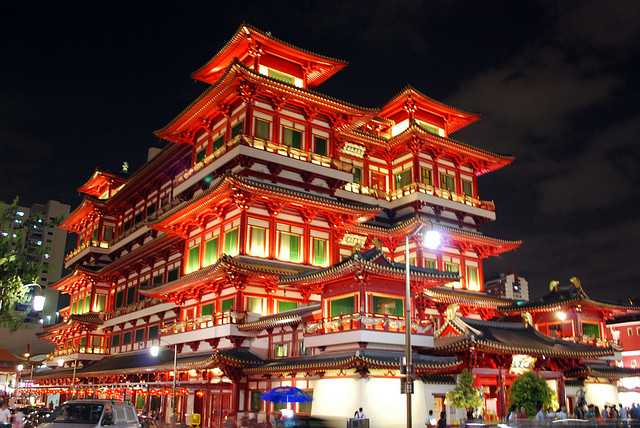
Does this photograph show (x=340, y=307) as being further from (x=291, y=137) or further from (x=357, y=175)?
(x=357, y=175)

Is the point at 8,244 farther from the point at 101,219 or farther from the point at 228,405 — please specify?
the point at 101,219

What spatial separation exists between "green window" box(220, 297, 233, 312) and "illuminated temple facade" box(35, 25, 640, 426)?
A: 0.15 m

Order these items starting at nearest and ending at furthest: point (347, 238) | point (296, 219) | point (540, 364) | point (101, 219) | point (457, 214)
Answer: point (540, 364) < point (296, 219) < point (347, 238) < point (457, 214) < point (101, 219)

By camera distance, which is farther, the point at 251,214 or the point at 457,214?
the point at 457,214

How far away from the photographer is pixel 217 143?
4759 centimetres

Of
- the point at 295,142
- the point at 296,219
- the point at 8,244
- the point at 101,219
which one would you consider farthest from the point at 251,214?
the point at 101,219

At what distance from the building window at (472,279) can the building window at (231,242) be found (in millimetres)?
21539

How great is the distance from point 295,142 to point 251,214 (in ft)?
24.9

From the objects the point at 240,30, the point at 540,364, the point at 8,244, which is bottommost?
the point at 540,364

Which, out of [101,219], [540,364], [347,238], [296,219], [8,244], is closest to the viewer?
[8,244]

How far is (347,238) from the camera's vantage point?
160 feet

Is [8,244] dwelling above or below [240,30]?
below

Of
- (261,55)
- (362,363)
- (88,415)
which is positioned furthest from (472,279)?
(88,415)

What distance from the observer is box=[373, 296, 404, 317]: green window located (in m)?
34.3
